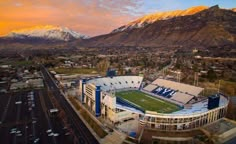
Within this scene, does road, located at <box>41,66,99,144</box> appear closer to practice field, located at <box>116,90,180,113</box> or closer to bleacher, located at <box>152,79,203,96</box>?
practice field, located at <box>116,90,180,113</box>

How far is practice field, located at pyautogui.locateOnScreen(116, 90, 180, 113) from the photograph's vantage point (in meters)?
37.2

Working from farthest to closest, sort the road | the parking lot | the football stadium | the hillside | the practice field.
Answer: the hillside → the practice field → the football stadium → the parking lot → the road

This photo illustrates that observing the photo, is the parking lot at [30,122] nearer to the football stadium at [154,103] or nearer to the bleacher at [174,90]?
the football stadium at [154,103]

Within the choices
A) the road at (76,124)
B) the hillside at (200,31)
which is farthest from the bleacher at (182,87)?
the hillside at (200,31)

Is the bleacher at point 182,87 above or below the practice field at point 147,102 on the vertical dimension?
above

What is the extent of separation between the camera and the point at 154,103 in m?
40.2

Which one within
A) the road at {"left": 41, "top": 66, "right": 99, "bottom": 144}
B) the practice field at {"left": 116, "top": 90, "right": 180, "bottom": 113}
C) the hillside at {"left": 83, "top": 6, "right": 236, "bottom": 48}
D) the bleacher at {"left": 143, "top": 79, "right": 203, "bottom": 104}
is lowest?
the road at {"left": 41, "top": 66, "right": 99, "bottom": 144}

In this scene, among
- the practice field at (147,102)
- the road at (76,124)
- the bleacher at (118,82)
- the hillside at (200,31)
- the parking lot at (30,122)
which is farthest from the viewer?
the hillside at (200,31)

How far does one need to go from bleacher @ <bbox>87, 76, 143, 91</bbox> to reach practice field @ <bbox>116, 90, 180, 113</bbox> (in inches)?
113

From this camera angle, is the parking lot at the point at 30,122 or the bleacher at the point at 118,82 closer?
the parking lot at the point at 30,122

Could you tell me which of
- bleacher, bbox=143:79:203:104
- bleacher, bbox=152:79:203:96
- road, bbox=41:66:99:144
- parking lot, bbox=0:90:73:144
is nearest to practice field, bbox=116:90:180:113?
bleacher, bbox=143:79:203:104

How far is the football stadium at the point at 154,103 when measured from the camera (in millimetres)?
30172

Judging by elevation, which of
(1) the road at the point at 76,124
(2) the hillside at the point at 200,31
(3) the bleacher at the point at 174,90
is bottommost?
(1) the road at the point at 76,124

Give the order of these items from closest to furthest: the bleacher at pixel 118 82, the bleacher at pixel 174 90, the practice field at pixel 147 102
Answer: the practice field at pixel 147 102, the bleacher at pixel 174 90, the bleacher at pixel 118 82
